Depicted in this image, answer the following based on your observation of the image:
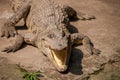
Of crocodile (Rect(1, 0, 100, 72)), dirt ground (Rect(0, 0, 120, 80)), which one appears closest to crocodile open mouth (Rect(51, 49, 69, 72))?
crocodile (Rect(1, 0, 100, 72))

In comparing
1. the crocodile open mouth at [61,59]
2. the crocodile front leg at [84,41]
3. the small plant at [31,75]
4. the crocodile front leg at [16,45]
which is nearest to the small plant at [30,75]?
the small plant at [31,75]

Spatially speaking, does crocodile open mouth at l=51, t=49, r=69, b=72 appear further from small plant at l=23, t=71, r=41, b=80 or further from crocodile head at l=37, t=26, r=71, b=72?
small plant at l=23, t=71, r=41, b=80

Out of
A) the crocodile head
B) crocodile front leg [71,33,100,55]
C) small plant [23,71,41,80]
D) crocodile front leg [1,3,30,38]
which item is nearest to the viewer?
small plant [23,71,41,80]

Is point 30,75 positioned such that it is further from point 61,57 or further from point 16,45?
point 16,45

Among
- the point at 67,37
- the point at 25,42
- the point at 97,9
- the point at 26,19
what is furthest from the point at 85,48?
the point at 97,9

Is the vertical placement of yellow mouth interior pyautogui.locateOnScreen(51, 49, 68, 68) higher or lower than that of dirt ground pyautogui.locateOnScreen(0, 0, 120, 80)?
higher

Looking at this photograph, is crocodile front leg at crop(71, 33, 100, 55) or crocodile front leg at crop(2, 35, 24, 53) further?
crocodile front leg at crop(71, 33, 100, 55)

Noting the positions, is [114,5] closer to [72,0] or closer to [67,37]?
[72,0]

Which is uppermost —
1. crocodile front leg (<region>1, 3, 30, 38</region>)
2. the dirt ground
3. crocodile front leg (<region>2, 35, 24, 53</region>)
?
crocodile front leg (<region>1, 3, 30, 38</region>)

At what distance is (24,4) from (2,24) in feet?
2.18

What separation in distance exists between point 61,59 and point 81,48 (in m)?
0.94

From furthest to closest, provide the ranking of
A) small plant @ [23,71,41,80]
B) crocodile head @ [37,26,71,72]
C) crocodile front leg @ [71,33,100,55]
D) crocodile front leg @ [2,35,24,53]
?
crocodile front leg @ [71,33,100,55] < crocodile front leg @ [2,35,24,53] < crocodile head @ [37,26,71,72] < small plant @ [23,71,41,80]

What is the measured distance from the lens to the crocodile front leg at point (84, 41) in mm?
5113

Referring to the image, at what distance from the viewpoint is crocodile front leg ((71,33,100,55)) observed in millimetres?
5113
